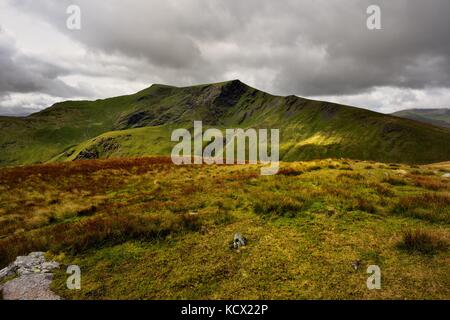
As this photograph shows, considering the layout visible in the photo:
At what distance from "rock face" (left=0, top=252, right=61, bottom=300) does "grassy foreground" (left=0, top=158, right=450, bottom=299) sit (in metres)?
0.30

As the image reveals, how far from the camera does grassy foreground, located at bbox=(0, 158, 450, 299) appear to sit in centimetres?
717

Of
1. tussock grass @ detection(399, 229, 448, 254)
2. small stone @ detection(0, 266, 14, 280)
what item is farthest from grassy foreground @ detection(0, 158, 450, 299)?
small stone @ detection(0, 266, 14, 280)

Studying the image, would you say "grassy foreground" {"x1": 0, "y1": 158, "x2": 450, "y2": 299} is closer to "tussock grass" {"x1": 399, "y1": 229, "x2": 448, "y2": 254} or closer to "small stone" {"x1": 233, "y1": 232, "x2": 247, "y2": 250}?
"tussock grass" {"x1": 399, "y1": 229, "x2": 448, "y2": 254}

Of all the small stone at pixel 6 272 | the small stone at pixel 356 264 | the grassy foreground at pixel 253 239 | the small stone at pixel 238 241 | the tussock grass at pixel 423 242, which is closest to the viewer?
the grassy foreground at pixel 253 239

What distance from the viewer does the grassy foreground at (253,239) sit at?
7168mm

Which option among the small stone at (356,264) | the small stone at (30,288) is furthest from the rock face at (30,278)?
the small stone at (356,264)

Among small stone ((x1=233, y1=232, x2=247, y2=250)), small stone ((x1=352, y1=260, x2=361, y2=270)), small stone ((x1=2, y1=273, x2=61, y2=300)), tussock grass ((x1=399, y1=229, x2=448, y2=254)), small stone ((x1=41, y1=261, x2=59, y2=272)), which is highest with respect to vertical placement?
tussock grass ((x1=399, y1=229, x2=448, y2=254))

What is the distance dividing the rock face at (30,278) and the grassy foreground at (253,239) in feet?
0.97

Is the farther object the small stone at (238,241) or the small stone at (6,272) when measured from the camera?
the small stone at (238,241)

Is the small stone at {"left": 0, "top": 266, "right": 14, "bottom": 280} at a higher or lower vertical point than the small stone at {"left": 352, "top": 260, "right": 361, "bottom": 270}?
lower

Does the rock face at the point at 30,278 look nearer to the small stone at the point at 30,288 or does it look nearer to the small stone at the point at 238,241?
the small stone at the point at 30,288

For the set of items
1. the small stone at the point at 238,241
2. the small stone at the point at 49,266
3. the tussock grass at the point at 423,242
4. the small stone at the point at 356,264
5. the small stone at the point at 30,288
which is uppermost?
the tussock grass at the point at 423,242

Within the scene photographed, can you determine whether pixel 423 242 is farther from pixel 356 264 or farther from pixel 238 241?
pixel 238 241

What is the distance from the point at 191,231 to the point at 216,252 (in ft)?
7.07
